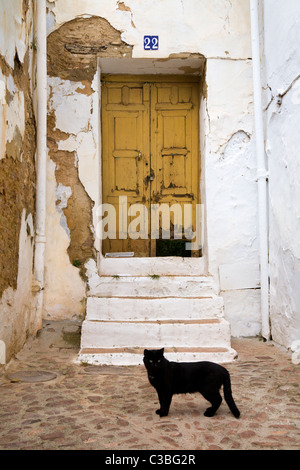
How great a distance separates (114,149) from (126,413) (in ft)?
12.0

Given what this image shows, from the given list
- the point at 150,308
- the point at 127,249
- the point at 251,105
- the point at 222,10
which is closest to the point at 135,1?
the point at 222,10

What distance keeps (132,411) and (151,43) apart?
420cm

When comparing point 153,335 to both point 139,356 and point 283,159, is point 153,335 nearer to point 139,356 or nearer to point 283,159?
point 139,356

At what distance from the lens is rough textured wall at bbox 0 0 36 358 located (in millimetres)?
3744

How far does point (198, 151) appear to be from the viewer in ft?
18.7

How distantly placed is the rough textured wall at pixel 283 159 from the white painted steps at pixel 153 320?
2.06ft

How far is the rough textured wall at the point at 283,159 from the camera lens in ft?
13.6

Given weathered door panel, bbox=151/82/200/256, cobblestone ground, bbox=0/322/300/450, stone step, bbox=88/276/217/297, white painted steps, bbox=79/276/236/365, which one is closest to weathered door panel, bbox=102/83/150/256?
weathered door panel, bbox=151/82/200/256

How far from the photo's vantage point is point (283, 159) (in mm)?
4453

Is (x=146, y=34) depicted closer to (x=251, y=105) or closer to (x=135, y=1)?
(x=135, y=1)

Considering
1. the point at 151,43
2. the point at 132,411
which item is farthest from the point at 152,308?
the point at 151,43

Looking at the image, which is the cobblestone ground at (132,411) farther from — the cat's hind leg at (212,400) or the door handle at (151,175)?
the door handle at (151,175)

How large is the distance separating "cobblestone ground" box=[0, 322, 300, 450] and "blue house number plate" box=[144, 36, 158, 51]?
369 centimetres

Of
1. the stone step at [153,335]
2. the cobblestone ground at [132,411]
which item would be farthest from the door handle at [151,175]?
the cobblestone ground at [132,411]
